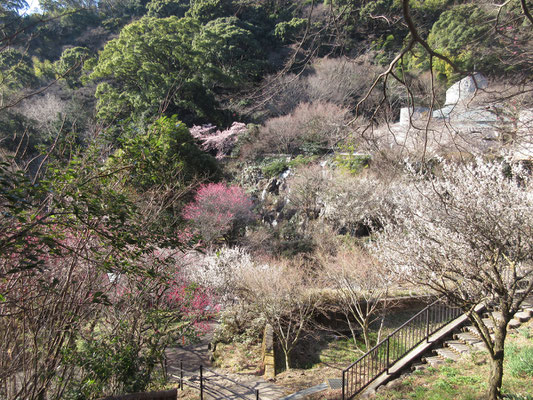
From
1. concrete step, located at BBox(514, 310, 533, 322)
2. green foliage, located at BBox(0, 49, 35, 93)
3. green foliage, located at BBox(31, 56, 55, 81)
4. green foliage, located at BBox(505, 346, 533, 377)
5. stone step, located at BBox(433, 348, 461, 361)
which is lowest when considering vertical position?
stone step, located at BBox(433, 348, 461, 361)

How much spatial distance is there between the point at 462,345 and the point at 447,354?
0.54 metres

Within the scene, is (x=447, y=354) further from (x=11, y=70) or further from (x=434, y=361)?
(x=11, y=70)

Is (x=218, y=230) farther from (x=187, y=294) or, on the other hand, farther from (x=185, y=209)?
(x=187, y=294)

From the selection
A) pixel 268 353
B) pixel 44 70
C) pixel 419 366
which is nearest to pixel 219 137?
pixel 268 353

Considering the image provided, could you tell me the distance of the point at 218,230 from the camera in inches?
487

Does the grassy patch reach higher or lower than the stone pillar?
higher

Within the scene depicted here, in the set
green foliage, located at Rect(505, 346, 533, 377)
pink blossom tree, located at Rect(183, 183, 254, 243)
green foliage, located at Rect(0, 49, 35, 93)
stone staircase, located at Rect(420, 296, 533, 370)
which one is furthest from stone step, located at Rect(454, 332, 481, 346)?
green foliage, located at Rect(0, 49, 35, 93)

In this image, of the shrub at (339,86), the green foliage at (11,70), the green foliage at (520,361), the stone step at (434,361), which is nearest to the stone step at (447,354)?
the stone step at (434,361)

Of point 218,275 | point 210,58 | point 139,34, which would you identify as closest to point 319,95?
point 210,58

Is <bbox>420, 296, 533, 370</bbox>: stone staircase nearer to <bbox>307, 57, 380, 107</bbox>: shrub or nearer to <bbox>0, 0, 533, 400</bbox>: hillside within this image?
<bbox>0, 0, 533, 400</bbox>: hillside

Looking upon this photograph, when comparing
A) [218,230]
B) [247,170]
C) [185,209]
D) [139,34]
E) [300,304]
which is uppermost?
[139,34]

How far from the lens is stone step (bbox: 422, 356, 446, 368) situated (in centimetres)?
713

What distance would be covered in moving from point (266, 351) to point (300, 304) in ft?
4.79

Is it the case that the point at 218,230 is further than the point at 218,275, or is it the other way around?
the point at 218,230
